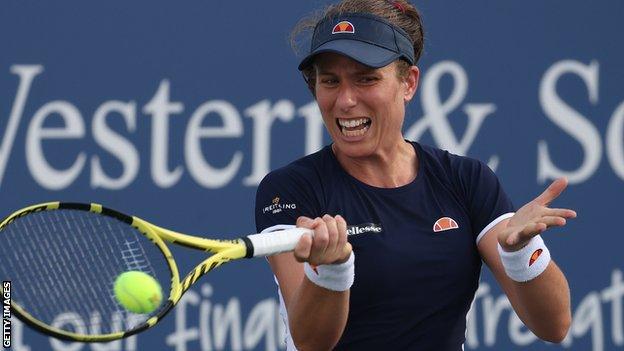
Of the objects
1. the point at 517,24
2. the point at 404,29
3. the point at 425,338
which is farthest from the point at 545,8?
the point at 425,338

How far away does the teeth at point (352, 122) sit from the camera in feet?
11.3

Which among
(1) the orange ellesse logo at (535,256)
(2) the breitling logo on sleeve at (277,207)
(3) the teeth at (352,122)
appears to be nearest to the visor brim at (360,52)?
(3) the teeth at (352,122)

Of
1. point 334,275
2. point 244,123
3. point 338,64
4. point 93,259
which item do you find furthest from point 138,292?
point 244,123

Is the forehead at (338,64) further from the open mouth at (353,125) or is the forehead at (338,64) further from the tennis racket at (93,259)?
the tennis racket at (93,259)

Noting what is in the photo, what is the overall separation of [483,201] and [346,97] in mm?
456

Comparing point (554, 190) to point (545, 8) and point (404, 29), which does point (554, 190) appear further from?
point (545, 8)

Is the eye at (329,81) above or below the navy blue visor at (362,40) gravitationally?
below

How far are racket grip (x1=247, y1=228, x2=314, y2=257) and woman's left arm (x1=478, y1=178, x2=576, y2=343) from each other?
526 millimetres

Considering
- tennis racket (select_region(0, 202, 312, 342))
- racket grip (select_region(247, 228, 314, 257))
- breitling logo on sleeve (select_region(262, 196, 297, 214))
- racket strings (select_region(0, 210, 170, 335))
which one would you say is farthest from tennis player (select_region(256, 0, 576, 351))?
racket strings (select_region(0, 210, 170, 335))

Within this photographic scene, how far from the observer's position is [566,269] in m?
5.74

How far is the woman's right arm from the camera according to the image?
3.08 m

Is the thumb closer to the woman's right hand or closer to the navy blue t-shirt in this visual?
the woman's right hand

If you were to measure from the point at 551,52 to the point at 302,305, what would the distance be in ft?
9.55

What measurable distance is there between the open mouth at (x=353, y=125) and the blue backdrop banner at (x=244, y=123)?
212cm
